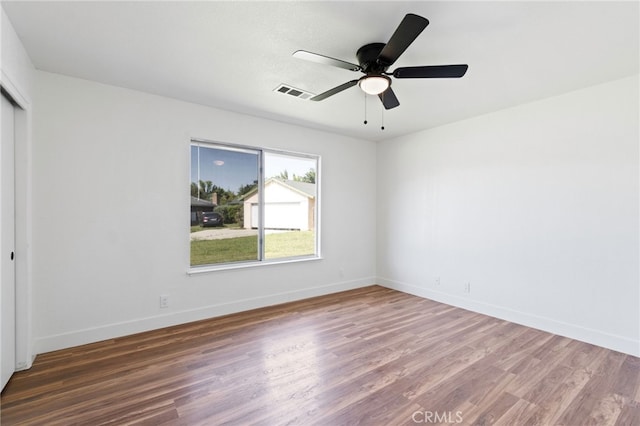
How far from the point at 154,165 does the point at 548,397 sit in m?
4.02

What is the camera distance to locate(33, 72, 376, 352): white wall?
2.73 m

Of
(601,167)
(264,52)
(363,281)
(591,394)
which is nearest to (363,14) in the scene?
(264,52)

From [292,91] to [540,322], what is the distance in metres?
3.69

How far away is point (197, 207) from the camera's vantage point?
3633mm

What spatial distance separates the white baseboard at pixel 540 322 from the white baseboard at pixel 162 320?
62.1 inches

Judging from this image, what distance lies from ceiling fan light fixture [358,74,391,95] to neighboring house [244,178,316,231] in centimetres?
224

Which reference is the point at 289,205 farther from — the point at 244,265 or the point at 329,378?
the point at 329,378

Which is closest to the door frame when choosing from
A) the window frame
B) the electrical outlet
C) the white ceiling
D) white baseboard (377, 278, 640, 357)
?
the white ceiling

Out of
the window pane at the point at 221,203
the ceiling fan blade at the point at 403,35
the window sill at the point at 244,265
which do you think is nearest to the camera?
the ceiling fan blade at the point at 403,35

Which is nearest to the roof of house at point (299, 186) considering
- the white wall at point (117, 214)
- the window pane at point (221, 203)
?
the window pane at point (221, 203)

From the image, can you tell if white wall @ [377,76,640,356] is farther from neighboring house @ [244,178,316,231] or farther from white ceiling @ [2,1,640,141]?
neighboring house @ [244,178,316,231]

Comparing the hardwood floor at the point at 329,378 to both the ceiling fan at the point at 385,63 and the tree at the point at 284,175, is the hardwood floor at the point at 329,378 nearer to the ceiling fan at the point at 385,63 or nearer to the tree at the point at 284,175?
the tree at the point at 284,175

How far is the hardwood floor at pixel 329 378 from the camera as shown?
1.90 meters

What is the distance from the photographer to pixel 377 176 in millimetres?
5312
